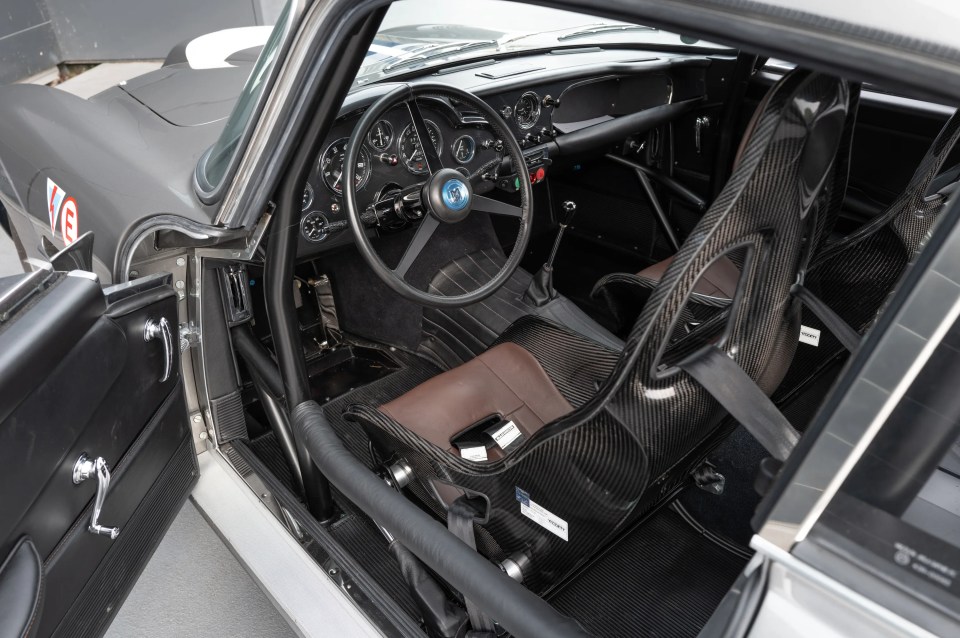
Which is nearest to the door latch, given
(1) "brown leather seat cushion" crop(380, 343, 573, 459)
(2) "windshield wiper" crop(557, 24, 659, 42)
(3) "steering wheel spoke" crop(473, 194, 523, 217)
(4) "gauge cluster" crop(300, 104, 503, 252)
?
(2) "windshield wiper" crop(557, 24, 659, 42)

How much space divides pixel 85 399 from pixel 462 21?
1.88 metres

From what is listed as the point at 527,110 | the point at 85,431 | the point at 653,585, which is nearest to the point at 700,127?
the point at 527,110

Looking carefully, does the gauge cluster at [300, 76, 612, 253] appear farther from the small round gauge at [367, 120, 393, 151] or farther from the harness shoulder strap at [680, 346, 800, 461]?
the harness shoulder strap at [680, 346, 800, 461]

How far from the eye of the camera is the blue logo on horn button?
1832 millimetres

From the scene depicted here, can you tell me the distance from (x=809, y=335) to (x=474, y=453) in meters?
0.75

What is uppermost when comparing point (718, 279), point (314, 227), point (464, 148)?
point (464, 148)

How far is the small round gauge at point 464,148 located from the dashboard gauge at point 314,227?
0.50m

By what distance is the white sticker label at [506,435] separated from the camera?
160 centimetres

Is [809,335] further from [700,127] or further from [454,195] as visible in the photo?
[700,127]

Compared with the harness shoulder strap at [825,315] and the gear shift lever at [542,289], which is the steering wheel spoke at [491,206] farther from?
the harness shoulder strap at [825,315]

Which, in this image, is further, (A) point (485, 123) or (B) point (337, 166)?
(A) point (485, 123)

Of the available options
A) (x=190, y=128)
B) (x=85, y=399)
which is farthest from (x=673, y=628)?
(x=190, y=128)

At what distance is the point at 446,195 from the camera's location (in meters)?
1.83

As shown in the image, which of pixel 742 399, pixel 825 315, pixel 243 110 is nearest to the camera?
pixel 742 399
